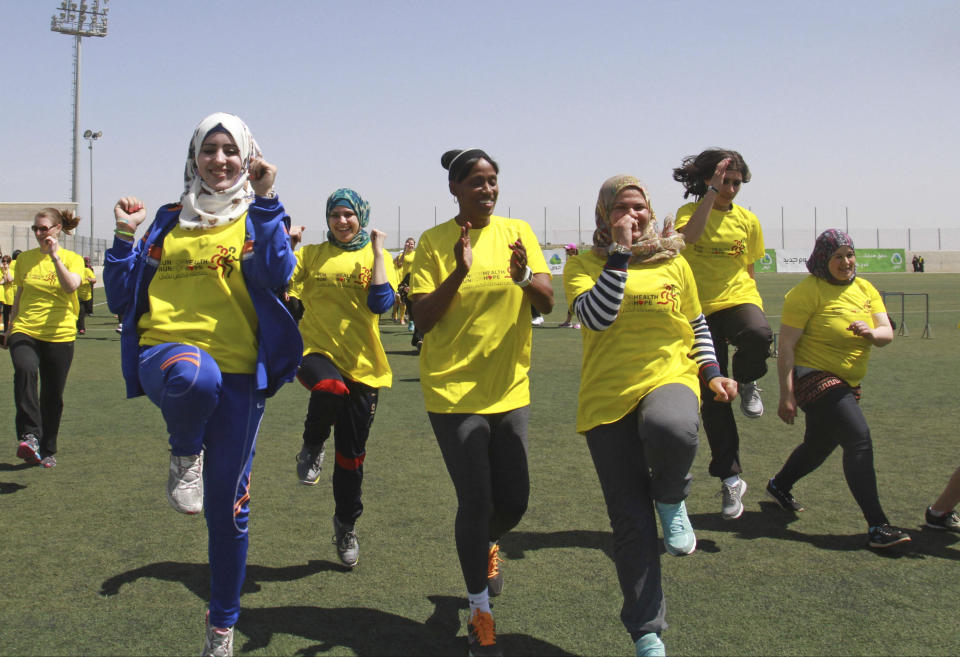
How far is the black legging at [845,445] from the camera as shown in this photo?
4.86 metres

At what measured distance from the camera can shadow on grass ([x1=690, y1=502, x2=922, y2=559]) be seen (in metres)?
4.79

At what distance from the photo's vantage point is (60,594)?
4184 millimetres

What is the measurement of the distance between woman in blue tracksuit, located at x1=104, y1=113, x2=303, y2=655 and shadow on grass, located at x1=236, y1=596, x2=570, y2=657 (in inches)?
17.5

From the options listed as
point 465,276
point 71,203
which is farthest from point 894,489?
point 71,203

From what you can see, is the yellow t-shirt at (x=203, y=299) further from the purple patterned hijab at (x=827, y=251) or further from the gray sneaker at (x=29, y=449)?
the gray sneaker at (x=29, y=449)

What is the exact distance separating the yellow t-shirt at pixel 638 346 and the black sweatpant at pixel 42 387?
517 cm

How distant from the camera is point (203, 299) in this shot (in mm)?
3326

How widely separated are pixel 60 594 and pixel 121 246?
1.92 m

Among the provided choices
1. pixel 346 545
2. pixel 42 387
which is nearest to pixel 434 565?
pixel 346 545

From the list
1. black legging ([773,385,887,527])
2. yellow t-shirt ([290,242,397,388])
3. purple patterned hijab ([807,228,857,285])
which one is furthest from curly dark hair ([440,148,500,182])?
black legging ([773,385,887,527])

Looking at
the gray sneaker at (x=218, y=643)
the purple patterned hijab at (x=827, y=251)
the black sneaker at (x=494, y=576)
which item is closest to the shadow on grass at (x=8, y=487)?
the gray sneaker at (x=218, y=643)

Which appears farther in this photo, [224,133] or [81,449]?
[81,449]

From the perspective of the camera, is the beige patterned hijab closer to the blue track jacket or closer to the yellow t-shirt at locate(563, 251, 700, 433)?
the yellow t-shirt at locate(563, 251, 700, 433)

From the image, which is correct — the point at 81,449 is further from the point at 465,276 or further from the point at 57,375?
the point at 465,276
